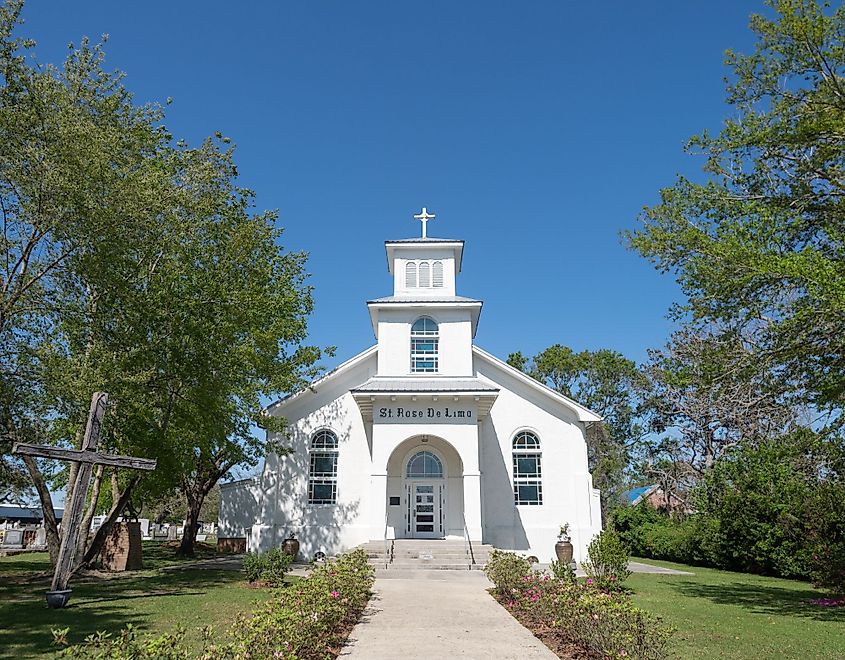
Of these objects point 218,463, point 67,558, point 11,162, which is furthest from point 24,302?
point 218,463

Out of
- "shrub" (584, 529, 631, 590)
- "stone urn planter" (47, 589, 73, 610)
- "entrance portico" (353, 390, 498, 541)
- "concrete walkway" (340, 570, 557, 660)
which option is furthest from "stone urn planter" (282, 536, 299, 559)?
"shrub" (584, 529, 631, 590)

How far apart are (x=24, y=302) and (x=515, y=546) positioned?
57.2 ft

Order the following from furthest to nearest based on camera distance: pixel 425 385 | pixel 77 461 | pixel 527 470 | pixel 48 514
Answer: pixel 527 470 < pixel 425 385 < pixel 48 514 < pixel 77 461

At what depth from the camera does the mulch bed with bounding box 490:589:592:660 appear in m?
8.25

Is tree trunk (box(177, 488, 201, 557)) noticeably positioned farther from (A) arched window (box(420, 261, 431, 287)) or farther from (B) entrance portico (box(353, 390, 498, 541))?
(A) arched window (box(420, 261, 431, 287))

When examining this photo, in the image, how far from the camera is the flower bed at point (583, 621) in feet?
22.9

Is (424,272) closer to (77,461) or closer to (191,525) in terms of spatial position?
(191,525)

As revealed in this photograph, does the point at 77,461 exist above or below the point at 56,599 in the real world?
above

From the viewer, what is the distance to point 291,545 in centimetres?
2172

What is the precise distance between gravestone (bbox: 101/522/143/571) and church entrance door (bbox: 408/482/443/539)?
9428mm

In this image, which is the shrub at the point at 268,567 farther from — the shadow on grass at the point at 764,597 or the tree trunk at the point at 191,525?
the tree trunk at the point at 191,525

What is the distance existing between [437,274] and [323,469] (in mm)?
9359

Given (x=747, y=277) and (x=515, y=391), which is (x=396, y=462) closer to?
(x=515, y=391)

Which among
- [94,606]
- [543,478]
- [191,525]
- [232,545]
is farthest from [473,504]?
[232,545]
